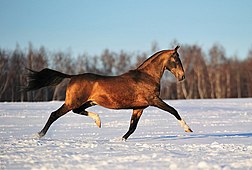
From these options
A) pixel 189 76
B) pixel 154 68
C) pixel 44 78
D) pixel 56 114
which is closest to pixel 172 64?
pixel 154 68

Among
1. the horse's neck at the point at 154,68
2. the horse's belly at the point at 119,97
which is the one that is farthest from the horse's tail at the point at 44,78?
the horse's neck at the point at 154,68

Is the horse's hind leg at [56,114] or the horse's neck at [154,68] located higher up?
the horse's neck at [154,68]

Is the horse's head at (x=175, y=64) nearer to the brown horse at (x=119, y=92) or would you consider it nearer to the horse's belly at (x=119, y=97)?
the brown horse at (x=119, y=92)

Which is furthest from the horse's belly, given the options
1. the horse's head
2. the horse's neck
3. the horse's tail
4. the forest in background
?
the forest in background

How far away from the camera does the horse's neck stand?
7.75 metres

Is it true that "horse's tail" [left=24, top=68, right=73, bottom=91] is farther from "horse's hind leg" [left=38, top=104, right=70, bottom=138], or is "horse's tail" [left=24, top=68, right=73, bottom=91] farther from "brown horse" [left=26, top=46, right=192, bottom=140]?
"horse's hind leg" [left=38, top=104, right=70, bottom=138]

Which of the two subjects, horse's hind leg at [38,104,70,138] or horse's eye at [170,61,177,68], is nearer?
horse's hind leg at [38,104,70,138]

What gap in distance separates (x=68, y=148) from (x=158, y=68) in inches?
101

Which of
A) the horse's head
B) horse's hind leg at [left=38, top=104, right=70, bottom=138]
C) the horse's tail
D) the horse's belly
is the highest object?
the horse's head

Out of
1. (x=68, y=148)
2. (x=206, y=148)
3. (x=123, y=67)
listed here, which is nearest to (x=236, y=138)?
(x=206, y=148)

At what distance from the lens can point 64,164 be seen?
4.78 m

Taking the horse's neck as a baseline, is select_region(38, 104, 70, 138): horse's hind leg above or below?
below

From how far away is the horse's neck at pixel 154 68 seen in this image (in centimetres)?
775

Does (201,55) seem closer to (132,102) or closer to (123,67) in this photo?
(123,67)
